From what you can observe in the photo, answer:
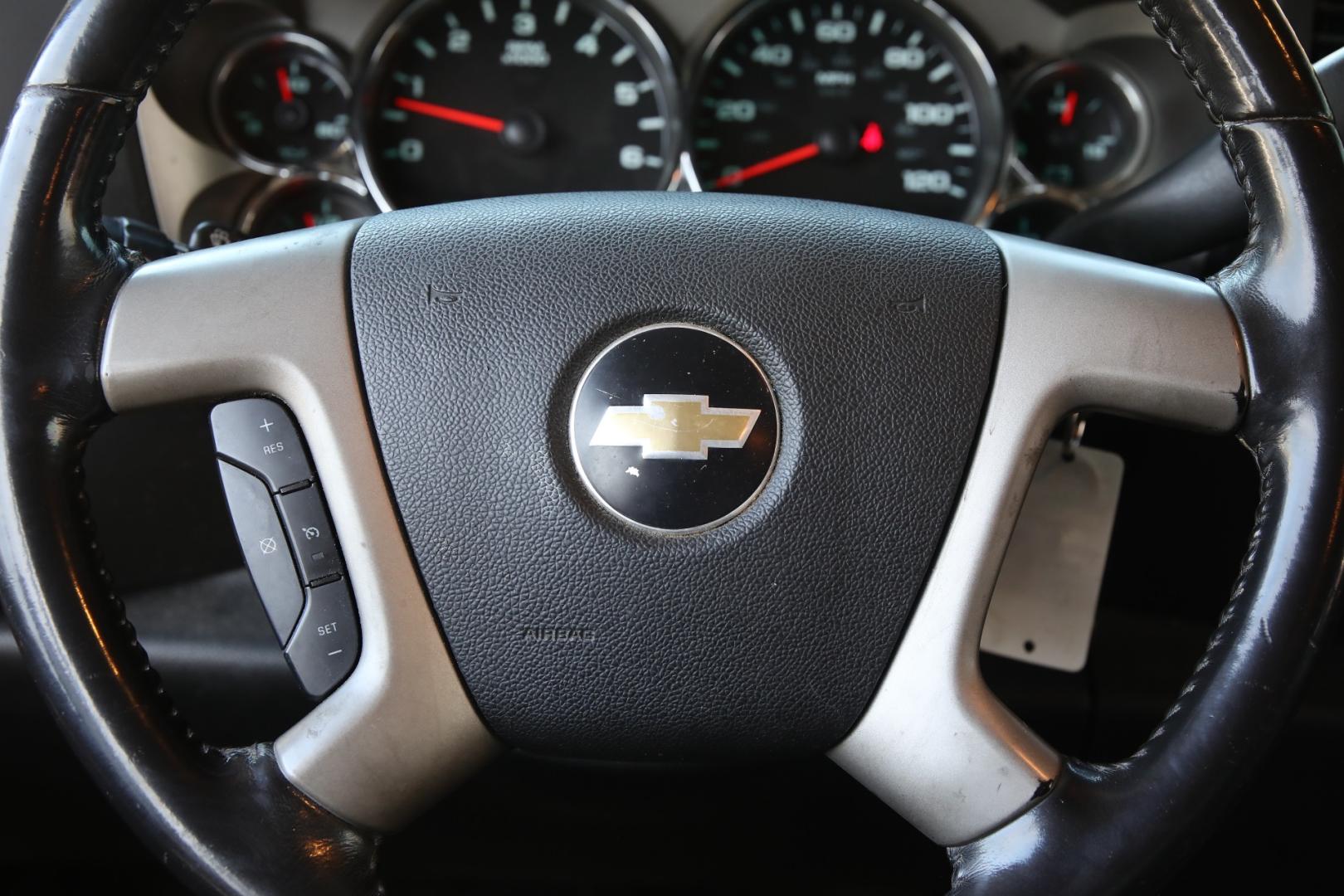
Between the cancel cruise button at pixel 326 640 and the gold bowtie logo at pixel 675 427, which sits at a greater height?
the gold bowtie logo at pixel 675 427

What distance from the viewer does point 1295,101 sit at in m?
0.66

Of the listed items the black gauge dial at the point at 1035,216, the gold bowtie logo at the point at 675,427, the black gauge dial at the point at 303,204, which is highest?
the gold bowtie logo at the point at 675,427

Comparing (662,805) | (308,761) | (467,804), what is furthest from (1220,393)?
(467,804)

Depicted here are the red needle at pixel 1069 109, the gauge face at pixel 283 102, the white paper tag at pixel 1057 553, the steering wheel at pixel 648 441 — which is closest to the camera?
the steering wheel at pixel 648 441

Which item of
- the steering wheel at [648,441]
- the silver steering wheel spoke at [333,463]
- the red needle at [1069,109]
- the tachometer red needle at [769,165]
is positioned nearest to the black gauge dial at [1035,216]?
the red needle at [1069,109]

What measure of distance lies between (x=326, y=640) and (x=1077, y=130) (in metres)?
1.40

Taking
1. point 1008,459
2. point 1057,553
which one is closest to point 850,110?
point 1057,553

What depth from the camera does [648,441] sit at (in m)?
0.68

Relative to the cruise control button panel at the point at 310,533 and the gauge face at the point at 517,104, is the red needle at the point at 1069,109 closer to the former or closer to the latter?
the gauge face at the point at 517,104

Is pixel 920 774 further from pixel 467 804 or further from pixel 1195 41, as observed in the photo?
pixel 467 804

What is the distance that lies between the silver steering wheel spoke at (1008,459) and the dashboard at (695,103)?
1031 mm

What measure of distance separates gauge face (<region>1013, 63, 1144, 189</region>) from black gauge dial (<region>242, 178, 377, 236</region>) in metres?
0.90

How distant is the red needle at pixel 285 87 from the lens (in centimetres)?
165

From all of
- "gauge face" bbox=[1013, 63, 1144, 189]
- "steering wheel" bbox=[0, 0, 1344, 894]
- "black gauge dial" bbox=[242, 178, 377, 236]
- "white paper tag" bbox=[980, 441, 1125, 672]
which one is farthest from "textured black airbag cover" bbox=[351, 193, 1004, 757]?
"gauge face" bbox=[1013, 63, 1144, 189]
